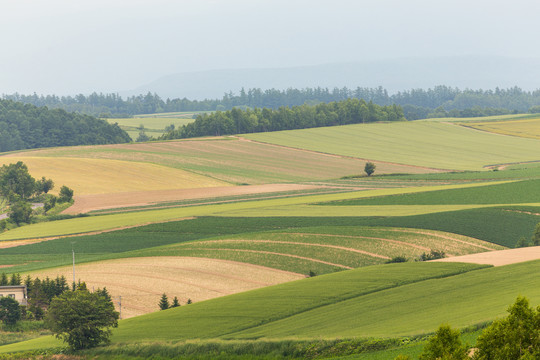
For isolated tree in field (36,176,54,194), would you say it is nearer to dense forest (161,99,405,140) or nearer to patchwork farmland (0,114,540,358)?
patchwork farmland (0,114,540,358)

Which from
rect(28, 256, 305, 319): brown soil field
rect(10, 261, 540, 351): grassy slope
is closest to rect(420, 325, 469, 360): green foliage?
rect(10, 261, 540, 351): grassy slope

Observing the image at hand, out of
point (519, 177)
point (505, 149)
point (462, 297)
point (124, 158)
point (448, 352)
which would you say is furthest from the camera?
point (505, 149)

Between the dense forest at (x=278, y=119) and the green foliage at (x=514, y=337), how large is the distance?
15248 cm

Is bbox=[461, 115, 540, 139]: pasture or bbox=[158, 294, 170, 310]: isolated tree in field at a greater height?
bbox=[461, 115, 540, 139]: pasture

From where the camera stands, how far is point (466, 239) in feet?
201

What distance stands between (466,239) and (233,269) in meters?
20.5

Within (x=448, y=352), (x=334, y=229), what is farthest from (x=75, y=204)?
Answer: (x=448, y=352)

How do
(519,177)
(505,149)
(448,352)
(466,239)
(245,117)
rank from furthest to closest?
(245,117)
(505,149)
(519,177)
(466,239)
(448,352)

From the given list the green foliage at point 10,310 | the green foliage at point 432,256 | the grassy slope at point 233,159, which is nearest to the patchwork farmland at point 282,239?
the grassy slope at point 233,159

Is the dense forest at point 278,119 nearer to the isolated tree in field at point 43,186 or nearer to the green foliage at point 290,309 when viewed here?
the isolated tree in field at point 43,186

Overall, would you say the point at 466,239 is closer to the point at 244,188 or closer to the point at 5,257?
the point at 5,257

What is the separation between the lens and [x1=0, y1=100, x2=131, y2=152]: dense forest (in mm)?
186625

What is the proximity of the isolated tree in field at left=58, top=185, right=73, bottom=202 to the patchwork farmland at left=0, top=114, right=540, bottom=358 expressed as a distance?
2.64 meters

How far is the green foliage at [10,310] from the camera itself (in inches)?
1823
